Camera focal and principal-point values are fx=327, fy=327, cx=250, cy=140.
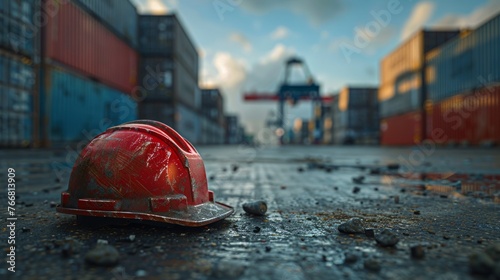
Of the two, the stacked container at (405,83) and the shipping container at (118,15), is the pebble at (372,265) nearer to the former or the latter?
the shipping container at (118,15)

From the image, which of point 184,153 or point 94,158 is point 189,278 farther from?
point 94,158

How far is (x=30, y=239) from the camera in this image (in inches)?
63.6

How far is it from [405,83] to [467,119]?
1012cm

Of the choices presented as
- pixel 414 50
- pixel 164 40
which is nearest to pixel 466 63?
pixel 414 50

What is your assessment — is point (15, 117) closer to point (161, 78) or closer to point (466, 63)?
point (161, 78)

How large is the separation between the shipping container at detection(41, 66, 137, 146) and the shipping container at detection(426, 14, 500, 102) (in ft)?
70.2

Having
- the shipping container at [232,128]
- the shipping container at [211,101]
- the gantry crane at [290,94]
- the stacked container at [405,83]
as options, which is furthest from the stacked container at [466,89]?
the shipping container at [232,128]

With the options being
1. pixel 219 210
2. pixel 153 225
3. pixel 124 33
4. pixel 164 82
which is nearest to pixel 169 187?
pixel 153 225

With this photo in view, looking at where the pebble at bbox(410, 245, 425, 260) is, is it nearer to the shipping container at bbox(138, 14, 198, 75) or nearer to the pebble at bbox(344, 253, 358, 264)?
the pebble at bbox(344, 253, 358, 264)

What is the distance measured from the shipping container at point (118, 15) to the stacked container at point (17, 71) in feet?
11.8

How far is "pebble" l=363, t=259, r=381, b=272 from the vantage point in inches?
48.4

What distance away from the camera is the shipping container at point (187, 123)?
82.4 ft

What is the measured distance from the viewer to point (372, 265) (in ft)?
4.05

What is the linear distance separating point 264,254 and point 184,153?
2.75ft
